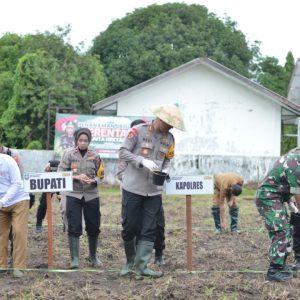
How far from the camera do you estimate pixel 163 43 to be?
4303 centimetres

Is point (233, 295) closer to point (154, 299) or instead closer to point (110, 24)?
point (154, 299)

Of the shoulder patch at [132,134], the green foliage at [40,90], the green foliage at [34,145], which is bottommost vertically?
the shoulder patch at [132,134]

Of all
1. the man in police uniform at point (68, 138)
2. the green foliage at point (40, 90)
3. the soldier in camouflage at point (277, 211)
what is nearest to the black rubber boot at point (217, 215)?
the soldier in camouflage at point (277, 211)

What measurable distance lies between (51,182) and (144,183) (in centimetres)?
113

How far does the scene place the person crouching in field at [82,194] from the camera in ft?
24.3

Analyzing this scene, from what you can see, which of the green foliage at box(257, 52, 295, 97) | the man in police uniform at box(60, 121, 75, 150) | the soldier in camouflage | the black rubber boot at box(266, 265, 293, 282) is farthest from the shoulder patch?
the green foliage at box(257, 52, 295, 97)

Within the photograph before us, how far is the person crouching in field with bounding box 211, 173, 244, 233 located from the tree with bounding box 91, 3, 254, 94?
29.5 m

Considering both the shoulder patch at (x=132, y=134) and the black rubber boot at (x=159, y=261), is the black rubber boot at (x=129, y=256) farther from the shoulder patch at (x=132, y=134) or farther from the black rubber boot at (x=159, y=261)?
the shoulder patch at (x=132, y=134)

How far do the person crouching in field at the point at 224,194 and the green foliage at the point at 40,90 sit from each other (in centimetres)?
1820

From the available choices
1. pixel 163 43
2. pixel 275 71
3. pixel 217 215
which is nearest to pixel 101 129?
pixel 217 215

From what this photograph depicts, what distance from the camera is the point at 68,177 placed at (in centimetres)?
699

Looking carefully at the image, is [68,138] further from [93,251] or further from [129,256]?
[129,256]

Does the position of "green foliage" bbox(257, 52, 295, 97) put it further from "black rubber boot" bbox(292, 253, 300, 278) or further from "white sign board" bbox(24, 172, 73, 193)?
"white sign board" bbox(24, 172, 73, 193)

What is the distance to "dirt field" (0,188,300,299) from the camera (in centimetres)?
579
